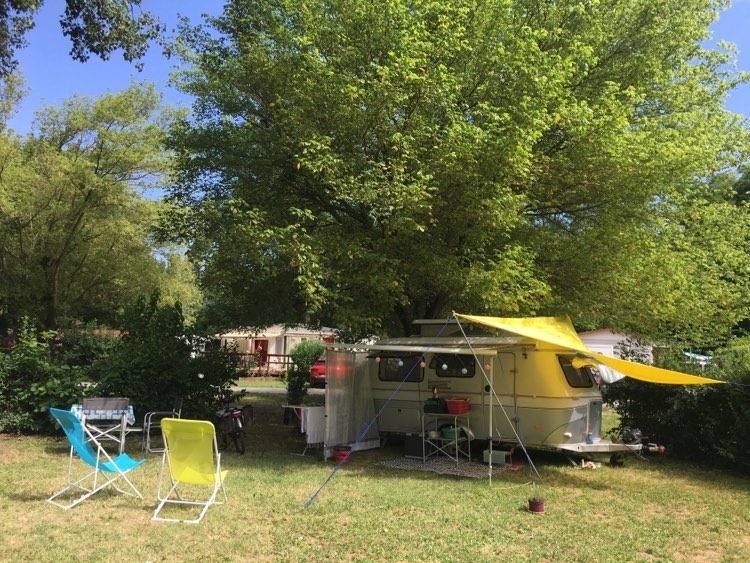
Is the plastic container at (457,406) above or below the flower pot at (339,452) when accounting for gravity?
above

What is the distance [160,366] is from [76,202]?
1114 centimetres

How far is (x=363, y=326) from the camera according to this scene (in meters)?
11.7

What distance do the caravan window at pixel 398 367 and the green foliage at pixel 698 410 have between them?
4147 millimetres

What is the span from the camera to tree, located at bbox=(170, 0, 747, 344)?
33.7 ft

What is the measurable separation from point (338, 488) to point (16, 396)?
7355 mm

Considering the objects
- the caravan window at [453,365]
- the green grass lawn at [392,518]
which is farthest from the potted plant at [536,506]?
the caravan window at [453,365]

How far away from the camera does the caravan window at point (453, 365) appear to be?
34.1 ft

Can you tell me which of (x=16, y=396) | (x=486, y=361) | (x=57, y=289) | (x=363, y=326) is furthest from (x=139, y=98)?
(x=486, y=361)

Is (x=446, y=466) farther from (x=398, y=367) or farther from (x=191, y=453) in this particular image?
(x=191, y=453)

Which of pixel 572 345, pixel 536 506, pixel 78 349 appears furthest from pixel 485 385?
pixel 78 349

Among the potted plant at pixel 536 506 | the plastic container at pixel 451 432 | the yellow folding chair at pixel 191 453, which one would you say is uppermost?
the yellow folding chair at pixel 191 453

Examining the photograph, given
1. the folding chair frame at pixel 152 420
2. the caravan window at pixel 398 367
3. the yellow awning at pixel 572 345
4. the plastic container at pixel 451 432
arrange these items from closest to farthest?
the yellow awning at pixel 572 345, the plastic container at pixel 451 432, the folding chair frame at pixel 152 420, the caravan window at pixel 398 367

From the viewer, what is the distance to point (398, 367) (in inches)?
446

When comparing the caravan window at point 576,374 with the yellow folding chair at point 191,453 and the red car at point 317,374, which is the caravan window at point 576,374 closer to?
the yellow folding chair at point 191,453
